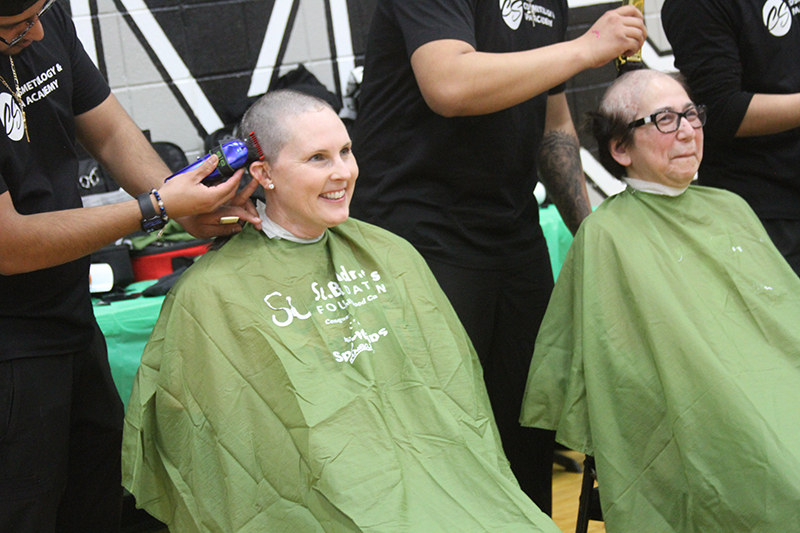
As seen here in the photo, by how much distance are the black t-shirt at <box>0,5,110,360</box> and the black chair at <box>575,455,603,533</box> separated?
3.65 feet

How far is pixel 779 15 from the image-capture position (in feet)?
6.78

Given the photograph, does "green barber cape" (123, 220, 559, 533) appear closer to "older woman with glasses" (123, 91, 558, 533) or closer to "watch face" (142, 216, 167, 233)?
"older woman with glasses" (123, 91, 558, 533)

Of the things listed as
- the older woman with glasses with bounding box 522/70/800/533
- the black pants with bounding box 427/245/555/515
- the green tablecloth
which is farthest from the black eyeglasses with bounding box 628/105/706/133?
the green tablecloth

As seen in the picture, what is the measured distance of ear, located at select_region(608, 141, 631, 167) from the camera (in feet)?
6.29

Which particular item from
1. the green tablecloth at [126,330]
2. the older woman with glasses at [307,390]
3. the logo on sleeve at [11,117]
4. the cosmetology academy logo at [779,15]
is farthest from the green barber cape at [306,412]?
the cosmetology academy logo at [779,15]

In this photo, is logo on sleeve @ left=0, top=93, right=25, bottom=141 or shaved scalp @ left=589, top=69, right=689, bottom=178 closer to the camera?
logo on sleeve @ left=0, top=93, right=25, bottom=141

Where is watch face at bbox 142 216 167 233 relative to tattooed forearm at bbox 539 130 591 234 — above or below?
above

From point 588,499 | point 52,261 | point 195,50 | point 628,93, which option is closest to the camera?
point 52,261

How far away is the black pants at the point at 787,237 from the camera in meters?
2.08

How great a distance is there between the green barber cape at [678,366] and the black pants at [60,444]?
952 mm

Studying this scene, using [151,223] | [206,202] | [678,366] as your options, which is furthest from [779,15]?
[151,223]

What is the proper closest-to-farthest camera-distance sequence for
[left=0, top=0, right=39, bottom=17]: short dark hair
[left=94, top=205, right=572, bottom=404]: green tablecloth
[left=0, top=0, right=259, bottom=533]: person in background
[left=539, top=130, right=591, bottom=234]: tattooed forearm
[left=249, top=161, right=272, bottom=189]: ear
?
[left=0, top=0, right=39, bottom=17]: short dark hair → [left=0, top=0, right=259, bottom=533]: person in background → [left=249, top=161, right=272, bottom=189]: ear → [left=539, top=130, right=591, bottom=234]: tattooed forearm → [left=94, top=205, right=572, bottom=404]: green tablecloth

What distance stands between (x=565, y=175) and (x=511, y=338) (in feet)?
1.61

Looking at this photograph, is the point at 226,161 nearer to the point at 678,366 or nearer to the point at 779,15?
the point at 678,366
